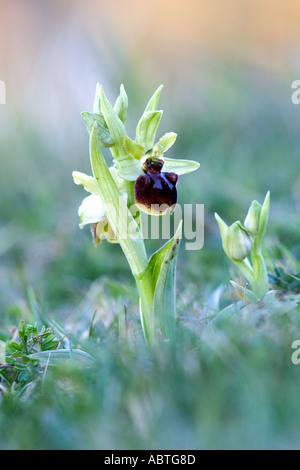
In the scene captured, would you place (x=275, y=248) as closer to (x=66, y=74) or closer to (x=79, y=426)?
(x=79, y=426)

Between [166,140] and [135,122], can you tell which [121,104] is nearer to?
[166,140]

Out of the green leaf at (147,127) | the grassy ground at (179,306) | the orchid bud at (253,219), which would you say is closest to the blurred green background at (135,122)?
the grassy ground at (179,306)

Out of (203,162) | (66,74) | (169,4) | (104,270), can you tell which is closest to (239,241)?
(104,270)
